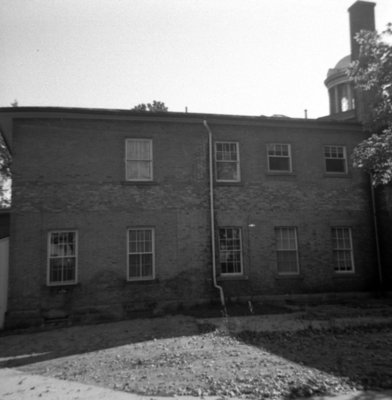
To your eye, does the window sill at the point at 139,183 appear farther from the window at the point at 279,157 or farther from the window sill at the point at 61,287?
the window at the point at 279,157

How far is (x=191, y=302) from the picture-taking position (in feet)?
46.0

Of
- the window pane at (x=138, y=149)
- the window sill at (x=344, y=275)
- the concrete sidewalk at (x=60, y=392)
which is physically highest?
the window pane at (x=138, y=149)

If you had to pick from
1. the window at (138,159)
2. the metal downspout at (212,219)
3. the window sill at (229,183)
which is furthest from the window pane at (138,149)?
the window sill at (229,183)

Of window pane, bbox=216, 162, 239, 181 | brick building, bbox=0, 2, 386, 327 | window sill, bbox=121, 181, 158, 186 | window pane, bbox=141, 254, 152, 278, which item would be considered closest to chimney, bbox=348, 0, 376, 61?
brick building, bbox=0, 2, 386, 327

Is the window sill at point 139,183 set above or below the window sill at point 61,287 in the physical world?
above

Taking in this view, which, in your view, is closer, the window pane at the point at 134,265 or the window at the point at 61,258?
the window at the point at 61,258

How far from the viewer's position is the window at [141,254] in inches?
546

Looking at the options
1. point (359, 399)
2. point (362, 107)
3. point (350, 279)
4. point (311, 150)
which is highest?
point (362, 107)

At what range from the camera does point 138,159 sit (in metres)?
14.4

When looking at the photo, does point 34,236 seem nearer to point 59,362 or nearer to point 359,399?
point 59,362

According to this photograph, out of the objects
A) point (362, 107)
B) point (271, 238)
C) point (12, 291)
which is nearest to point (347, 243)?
point (271, 238)

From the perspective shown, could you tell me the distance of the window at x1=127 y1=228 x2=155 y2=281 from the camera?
13867 millimetres

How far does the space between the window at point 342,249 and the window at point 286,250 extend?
1.79m

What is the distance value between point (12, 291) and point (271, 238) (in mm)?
9662
